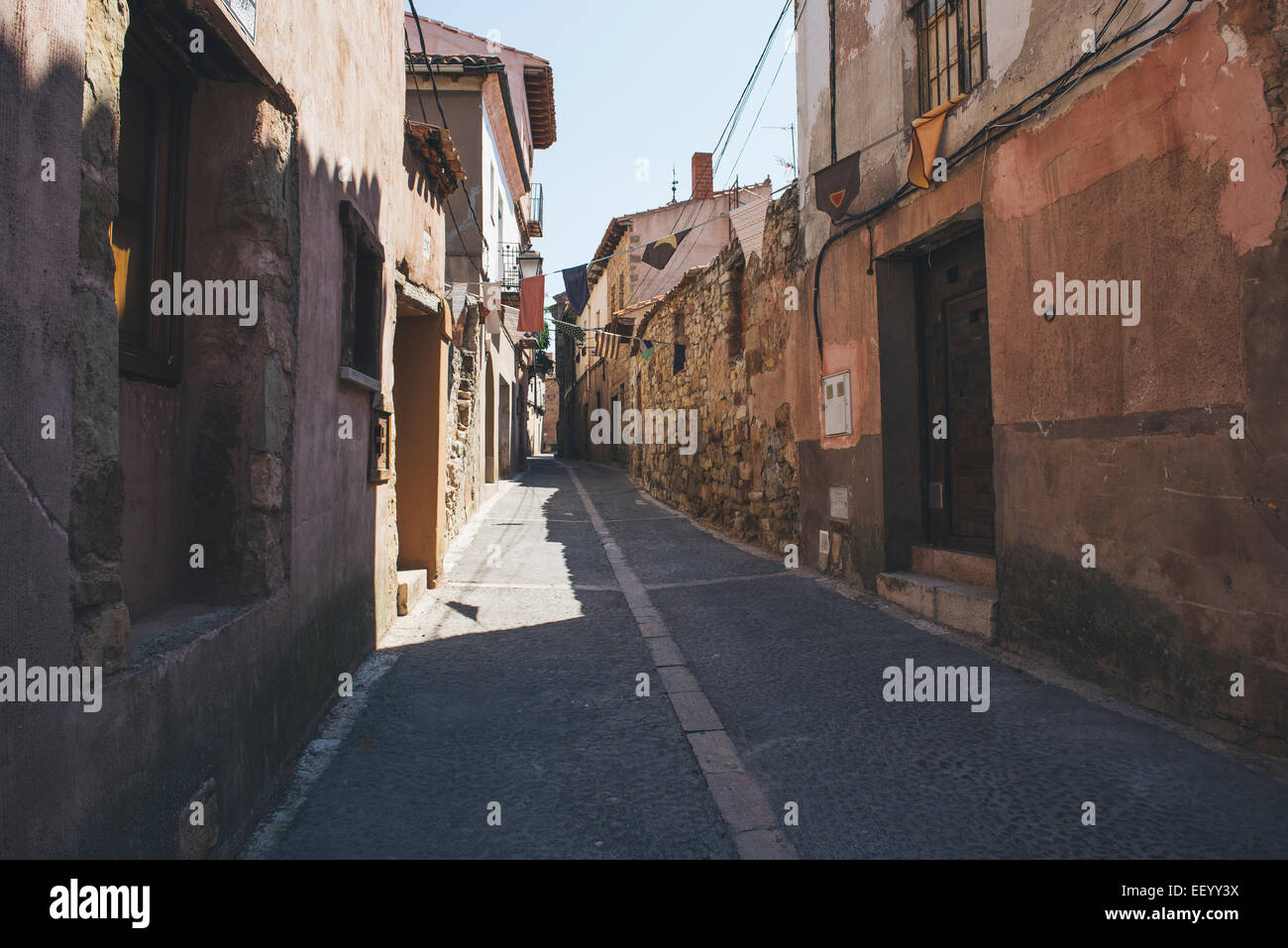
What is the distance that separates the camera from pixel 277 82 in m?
3.15

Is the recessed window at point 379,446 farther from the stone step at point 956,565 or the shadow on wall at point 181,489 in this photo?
the stone step at point 956,565

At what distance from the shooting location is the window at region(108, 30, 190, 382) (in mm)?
2623

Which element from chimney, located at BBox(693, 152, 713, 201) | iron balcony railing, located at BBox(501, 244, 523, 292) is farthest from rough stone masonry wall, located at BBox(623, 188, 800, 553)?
chimney, located at BBox(693, 152, 713, 201)

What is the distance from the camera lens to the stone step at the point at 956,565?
18.6 feet

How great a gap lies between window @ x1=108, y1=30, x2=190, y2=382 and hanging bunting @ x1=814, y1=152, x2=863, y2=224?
18.3 ft

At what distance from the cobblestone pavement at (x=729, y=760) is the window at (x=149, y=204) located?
1787 millimetres

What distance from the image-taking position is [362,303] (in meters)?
5.04

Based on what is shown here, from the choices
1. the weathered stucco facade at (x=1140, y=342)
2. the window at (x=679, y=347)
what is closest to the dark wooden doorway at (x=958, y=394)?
the weathered stucco facade at (x=1140, y=342)

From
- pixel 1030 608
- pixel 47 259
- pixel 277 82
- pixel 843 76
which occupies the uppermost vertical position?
pixel 843 76

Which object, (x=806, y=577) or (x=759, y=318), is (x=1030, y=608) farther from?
(x=759, y=318)

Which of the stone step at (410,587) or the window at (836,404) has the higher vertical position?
the window at (836,404)

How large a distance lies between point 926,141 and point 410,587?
521 centimetres
